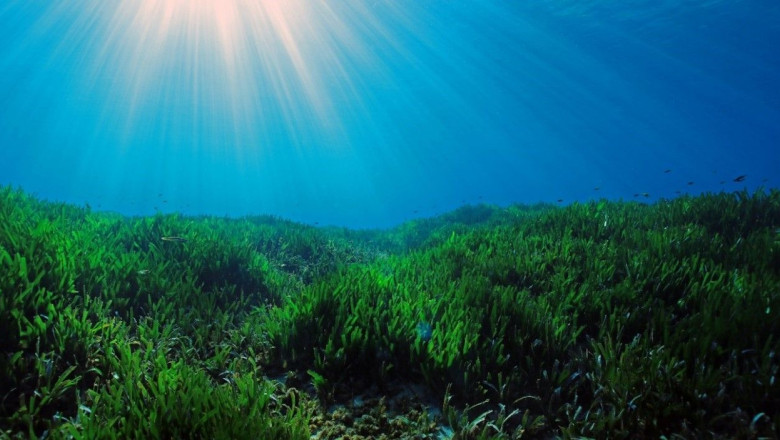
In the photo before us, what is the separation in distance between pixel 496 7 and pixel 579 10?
7157 mm

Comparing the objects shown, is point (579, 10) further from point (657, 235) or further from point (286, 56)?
point (286, 56)

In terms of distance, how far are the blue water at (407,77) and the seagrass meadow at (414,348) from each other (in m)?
8.67

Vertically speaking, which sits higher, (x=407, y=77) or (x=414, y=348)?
(x=407, y=77)

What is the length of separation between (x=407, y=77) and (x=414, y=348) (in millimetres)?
58941

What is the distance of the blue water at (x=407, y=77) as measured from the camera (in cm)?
3653

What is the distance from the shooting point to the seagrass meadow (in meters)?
2.22

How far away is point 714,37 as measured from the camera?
37.3m

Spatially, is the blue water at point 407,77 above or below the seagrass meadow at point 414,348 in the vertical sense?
above

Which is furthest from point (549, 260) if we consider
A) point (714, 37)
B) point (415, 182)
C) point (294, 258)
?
point (415, 182)

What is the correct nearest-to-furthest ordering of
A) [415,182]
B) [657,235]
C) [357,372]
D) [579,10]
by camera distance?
1. [357,372]
2. [657,235]
3. [579,10]
4. [415,182]

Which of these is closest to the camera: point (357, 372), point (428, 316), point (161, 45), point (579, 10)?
point (357, 372)

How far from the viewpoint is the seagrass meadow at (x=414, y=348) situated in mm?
2219

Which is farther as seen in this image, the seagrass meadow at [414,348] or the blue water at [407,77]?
the blue water at [407,77]

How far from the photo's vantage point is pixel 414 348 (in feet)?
10.1
